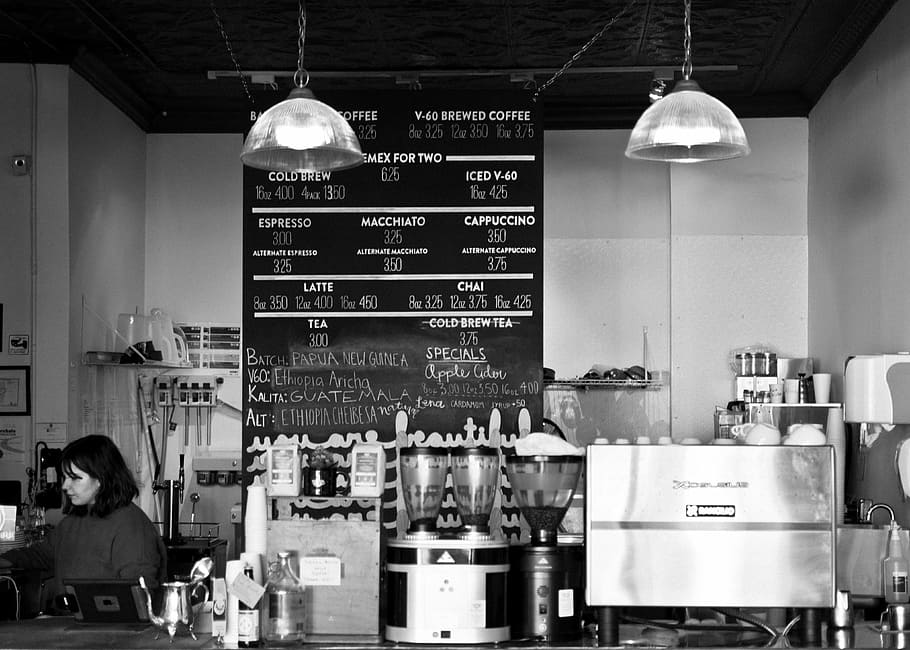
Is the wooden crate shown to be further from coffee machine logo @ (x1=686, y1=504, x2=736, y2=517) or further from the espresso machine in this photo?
coffee machine logo @ (x1=686, y1=504, x2=736, y2=517)

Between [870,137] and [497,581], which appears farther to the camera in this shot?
[870,137]

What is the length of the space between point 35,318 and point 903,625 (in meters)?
4.75

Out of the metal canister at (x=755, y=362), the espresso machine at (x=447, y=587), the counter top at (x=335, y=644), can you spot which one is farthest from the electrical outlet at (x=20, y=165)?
the metal canister at (x=755, y=362)

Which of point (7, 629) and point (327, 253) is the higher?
point (327, 253)

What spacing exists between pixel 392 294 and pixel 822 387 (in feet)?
10.3

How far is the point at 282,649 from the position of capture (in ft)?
10.8

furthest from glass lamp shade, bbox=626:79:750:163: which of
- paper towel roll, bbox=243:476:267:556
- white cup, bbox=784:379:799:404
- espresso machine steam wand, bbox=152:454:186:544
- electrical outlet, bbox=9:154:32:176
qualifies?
espresso machine steam wand, bbox=152:454:186:544

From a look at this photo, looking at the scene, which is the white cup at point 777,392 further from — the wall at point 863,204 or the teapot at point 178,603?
the teapot at point 178,603

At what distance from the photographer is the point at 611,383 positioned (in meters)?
7.60

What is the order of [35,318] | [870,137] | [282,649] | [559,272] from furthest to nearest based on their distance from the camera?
[559,272], [35,318], [870,137], [282,649]

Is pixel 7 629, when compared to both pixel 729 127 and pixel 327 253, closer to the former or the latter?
pixel 327 253

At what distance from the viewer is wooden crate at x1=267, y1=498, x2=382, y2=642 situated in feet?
11.4

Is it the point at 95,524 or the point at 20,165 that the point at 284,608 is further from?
the point at 20,165

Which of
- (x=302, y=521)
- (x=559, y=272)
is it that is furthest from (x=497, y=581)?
(x=559, y=272)
